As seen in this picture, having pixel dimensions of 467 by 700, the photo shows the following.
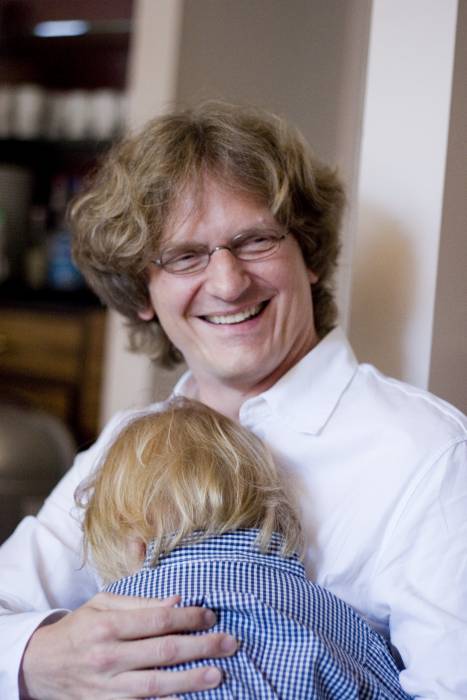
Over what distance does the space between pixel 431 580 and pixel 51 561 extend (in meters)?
0.64

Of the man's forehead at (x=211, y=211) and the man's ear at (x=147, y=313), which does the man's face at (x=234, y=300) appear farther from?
the man's ear at (x=147, y=313)

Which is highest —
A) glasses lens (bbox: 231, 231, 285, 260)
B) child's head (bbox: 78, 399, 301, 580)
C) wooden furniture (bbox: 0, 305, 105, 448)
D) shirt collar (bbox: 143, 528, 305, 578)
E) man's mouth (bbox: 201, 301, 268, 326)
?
glasses lens (bbox: 231, 231, 285, 260)

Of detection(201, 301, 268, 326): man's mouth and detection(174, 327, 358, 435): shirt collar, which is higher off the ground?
detection(201, 301, 268, 326): man's mouth

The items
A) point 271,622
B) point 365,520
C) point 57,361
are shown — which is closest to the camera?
point 271,622

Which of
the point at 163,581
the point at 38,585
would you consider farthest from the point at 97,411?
the point at 163,581

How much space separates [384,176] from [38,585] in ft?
3.02

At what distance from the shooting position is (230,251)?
1344mm

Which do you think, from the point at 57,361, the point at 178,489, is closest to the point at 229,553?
the point at 178,489

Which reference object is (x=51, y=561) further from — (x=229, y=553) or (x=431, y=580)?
(x=431, y=580)

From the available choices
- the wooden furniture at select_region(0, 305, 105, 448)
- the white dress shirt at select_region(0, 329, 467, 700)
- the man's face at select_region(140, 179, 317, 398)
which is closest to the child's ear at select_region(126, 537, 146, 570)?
the white dress shirt at select_region(0, 329, 467, 700)

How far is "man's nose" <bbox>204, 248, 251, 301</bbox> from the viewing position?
1.33 meters

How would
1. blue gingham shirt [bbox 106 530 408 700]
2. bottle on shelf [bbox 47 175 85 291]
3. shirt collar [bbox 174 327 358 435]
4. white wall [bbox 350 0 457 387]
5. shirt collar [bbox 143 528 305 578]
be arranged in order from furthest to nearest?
bottle on shelf [bbox 47 175 85 291]
white wall [bbox 350 0 457 387]
shirt collar [bbox 174 327 358 435]
shirt collar [bbox 143 528 305 578]
blue gingham shirt [bbox 106 530 408 700]

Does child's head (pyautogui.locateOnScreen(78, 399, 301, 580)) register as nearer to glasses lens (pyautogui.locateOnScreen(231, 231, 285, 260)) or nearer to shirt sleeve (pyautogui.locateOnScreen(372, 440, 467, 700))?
shirt sleeve (pyautogui.locateOnScreen(372, 440, 467, 700))

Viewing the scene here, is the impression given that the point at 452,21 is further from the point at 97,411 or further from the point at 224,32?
the point at 97,411
